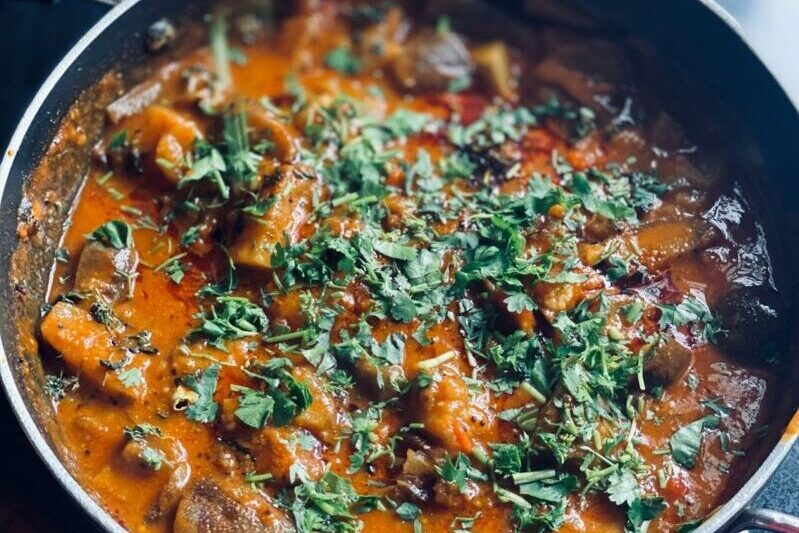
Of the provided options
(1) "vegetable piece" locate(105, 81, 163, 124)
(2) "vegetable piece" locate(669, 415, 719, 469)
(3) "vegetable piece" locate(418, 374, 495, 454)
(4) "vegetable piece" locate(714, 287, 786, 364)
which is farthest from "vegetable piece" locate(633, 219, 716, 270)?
(1) "vegetable piece" locate(105, 81, 163, 124)

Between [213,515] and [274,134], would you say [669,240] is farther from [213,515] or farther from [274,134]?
[213,515]

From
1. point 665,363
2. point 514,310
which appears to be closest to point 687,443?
point 665,363

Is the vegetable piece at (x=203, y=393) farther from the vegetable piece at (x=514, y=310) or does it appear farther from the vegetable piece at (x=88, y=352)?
the vegetable piece at (x=514, y=310)

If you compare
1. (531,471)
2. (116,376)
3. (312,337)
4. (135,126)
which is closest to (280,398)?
(312,337)

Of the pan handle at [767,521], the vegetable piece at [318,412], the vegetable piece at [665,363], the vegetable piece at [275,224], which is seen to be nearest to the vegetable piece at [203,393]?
the vegetable piece at [318,412]

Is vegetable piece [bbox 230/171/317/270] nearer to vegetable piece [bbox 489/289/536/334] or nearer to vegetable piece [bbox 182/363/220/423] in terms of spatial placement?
vegetable piece [bbox 182/363/220/423]
